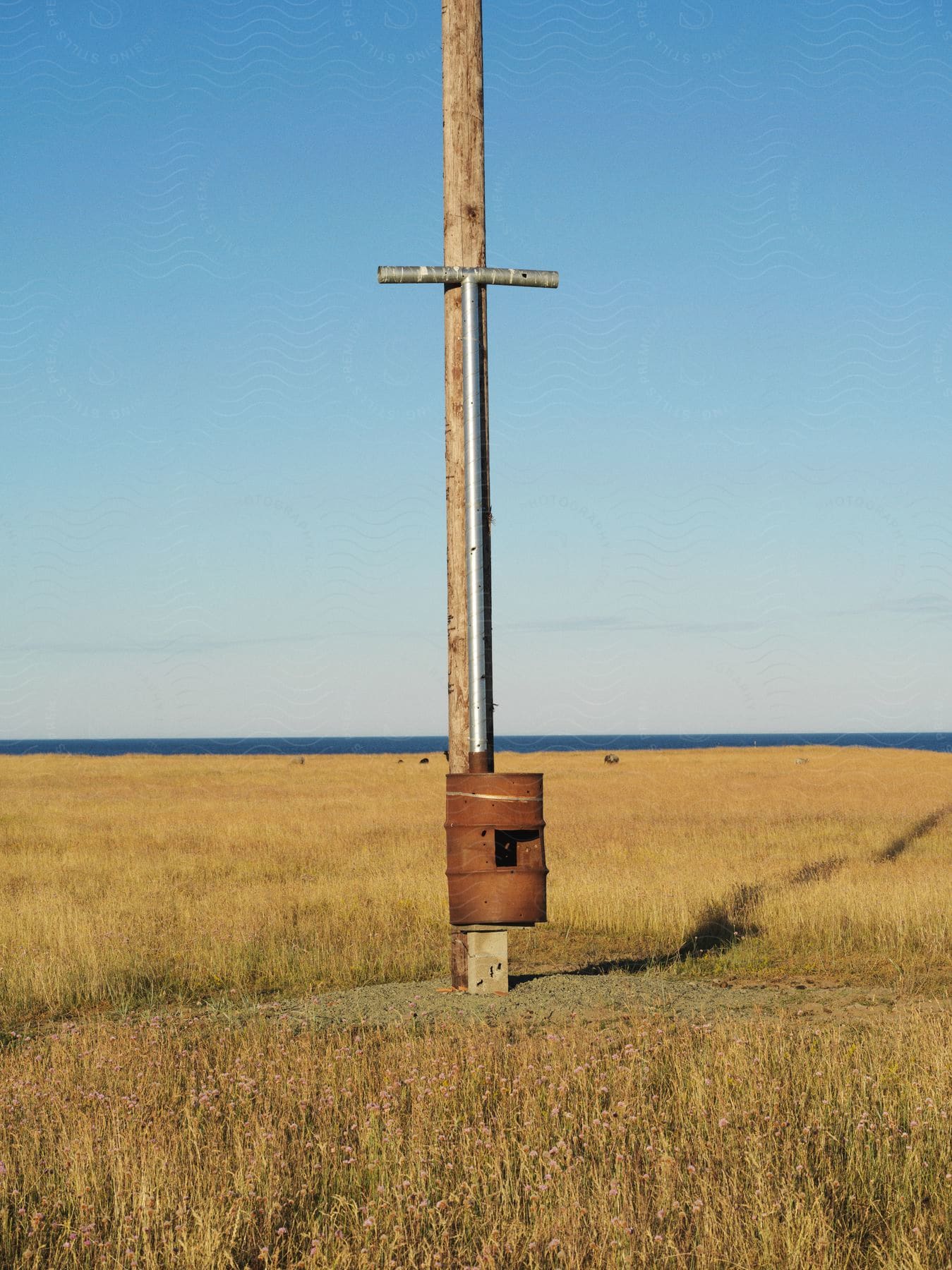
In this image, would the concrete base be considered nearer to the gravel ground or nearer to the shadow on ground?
the gravel ground

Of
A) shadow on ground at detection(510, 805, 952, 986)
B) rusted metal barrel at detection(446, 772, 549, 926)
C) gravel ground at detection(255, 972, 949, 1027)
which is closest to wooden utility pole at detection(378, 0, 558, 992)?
rusted metal barrel at detection(446, 772, 549, 926)

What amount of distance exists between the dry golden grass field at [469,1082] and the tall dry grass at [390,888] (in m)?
0.07

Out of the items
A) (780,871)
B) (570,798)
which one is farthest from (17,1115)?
(570,798)

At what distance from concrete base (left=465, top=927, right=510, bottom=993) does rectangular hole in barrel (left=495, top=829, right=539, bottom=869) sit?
60cm

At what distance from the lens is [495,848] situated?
26.4 feet

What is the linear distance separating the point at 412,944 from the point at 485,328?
6208 mm

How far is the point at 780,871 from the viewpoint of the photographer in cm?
1606

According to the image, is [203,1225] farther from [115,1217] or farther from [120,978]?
[120,978]

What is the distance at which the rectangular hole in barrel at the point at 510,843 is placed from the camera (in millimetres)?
8117

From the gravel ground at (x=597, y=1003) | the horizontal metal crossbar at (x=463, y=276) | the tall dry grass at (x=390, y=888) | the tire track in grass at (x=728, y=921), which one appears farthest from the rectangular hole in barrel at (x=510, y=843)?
the horizontal metal crossbar at (x=463, y=276)

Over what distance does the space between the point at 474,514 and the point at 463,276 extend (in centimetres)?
196

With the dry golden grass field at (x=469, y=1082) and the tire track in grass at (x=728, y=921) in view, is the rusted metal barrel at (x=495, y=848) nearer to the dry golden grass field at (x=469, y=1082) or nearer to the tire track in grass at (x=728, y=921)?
the dry golden grass field at (x=469, y=1082)

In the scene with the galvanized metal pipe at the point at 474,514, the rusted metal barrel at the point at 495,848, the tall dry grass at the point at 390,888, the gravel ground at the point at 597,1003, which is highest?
the galvanized metal pipe at the point at 474,514

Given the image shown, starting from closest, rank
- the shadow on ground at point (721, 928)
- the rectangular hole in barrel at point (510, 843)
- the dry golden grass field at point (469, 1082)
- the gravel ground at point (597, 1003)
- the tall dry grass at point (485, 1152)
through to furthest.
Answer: the tall dry grass at point (485, 1152), the dry golden grass field at point (469, 1082), the gravel ground at point (597, 1003), the rectangular hole in barrel at point (510, 843), the shadow on ground at point (721, 928)
